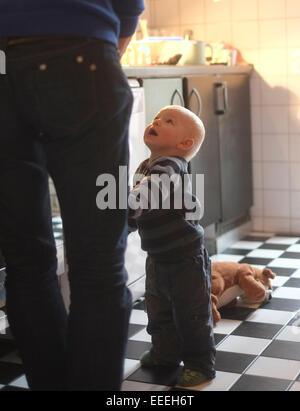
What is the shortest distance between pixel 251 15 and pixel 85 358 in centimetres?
297

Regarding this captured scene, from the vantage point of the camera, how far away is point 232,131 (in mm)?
3721

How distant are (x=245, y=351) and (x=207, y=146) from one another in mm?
1385

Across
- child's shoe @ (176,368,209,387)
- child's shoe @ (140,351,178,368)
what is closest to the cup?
child's shoe @ (140,351,178,368)

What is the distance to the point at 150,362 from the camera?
2.10 metres

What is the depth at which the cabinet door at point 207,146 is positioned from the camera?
323cm

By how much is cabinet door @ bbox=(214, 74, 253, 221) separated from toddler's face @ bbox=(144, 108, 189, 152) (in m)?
1.55

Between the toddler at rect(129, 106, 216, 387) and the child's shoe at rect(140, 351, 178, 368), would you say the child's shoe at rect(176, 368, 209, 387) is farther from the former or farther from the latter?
the child's shoe at rect(140, 351, 178, 368)

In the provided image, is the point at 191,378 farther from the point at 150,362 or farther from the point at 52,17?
the point at 52,17

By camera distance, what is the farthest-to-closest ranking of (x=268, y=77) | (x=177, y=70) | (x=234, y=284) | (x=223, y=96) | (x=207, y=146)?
(x=268, y=77)
(x=223, y=96)
(x=207, y=146)
(x=177, y=70)
(x=234, y=284)

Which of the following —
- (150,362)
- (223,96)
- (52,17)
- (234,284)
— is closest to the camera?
(52,17)

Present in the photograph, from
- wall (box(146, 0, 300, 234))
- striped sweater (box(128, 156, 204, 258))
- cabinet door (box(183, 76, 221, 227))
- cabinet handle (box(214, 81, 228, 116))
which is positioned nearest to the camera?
striped sweater (box(128, 156, 204, 258))

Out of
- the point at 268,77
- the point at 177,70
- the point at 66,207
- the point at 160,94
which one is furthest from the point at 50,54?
the point at 268,77

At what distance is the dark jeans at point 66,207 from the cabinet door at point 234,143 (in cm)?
218

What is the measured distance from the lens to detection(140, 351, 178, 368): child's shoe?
209cm
